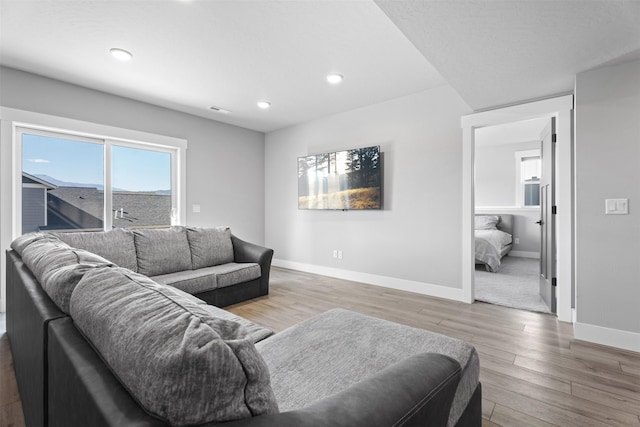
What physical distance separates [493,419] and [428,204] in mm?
2443

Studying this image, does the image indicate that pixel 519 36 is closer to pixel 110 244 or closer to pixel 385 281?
pixel 385 281

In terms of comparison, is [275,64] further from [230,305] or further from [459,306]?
[459,306]

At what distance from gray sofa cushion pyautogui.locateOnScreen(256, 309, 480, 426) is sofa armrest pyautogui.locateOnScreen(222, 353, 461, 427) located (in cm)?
28

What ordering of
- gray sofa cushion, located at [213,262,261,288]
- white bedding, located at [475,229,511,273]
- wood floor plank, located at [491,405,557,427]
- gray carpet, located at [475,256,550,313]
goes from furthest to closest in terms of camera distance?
white bedding, located at [475,229,511,273] → gray carpet, located at [475,256,550,313] → gray sofa cushion, located at [213,262,261,288] → wood floor plank, located at [491,405,557,427]

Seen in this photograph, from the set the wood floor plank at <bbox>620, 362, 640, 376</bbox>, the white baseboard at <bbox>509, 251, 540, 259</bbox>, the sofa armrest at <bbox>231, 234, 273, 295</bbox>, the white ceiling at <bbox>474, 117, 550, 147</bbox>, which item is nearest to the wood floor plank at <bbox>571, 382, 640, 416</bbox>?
the wood floor plank at <bbox>620, 362, 640, 376</bbox>

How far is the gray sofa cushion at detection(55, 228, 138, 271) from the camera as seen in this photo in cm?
276

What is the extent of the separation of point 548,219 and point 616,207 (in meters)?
0.83

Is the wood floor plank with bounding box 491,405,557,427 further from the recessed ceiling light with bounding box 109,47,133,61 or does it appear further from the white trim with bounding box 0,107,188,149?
the white trim with bounding box 0,107,188,149

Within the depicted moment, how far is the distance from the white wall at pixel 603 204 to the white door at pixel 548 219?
0.59 meters

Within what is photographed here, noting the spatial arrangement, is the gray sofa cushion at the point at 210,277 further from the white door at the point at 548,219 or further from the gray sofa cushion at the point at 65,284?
the white door at the point at 548,219

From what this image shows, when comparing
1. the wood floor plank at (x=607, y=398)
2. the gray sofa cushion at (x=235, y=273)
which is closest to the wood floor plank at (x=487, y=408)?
the wood floor plank at (x=607, y=398)

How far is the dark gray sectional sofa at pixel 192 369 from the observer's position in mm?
543

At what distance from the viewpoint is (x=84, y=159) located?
3.61 meters

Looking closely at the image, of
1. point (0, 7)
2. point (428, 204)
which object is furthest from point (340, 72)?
point (0, 7)
